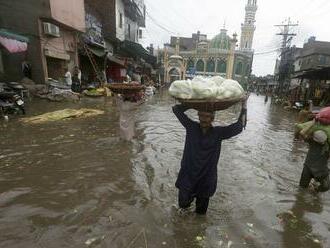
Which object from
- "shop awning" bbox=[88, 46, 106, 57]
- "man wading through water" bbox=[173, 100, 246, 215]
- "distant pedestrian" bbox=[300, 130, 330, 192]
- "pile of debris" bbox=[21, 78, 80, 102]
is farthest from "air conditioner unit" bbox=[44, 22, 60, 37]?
"distant pedestrian" bbox=[300, 130, 330, 192]

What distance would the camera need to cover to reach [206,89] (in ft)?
9.89

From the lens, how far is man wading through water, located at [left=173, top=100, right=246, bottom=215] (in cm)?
331

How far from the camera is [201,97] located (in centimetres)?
304

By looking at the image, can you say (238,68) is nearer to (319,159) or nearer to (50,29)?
(50,29)

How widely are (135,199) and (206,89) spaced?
210 centimetres

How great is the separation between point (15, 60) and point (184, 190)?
14.1 metres

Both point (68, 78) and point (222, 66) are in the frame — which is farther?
point (222, 66)

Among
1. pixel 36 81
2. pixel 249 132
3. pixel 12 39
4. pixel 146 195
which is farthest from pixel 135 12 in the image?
pixel 146 195

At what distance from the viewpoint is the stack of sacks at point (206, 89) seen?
302 centimetres

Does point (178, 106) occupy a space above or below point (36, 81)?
above

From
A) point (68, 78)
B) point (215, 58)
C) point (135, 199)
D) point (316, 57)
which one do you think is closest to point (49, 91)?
point (68, 78)

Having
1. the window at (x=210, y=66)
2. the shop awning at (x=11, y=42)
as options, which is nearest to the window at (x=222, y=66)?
the window at (x=210, y=66)

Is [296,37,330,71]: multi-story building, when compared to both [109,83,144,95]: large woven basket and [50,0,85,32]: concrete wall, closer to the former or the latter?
[50,0,85,32]: concrete wall

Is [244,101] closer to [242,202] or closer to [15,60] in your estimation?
[242,202]
